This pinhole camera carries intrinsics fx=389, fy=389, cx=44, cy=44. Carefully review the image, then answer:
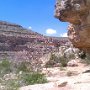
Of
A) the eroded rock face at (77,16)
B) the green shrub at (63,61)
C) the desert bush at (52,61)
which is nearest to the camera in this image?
the eroded rock face at (77,16)

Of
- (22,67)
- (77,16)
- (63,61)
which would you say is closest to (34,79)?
(77,16)

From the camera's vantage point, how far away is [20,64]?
2486cm

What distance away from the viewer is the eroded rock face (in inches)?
727

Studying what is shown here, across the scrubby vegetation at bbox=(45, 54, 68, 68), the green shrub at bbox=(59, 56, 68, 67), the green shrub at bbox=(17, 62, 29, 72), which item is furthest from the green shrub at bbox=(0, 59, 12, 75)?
the green shrub at bbox=(59, 56, 68, 67)

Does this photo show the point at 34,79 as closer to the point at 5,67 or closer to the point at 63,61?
the point at 5,67

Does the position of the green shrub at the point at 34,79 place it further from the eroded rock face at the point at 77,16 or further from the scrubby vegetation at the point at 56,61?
the scrubby vegetation at the point at 56,61

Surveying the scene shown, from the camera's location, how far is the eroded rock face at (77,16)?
727 inches

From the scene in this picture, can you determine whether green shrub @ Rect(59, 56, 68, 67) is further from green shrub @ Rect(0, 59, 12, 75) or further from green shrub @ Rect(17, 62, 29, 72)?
green shrub @ Rect(0, 59, 12, 75)

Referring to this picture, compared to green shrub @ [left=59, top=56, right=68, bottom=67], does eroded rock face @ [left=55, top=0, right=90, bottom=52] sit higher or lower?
higher

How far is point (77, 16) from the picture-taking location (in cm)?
1875

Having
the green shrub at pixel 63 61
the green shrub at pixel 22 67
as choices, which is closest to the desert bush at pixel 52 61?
the green shrub at pixel 63 61

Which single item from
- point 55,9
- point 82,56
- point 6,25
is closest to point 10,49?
point 6,25

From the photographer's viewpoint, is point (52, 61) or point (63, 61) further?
point (52, 61)

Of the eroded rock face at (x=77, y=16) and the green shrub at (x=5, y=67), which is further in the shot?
the green shrub at (x=5, y=67)
